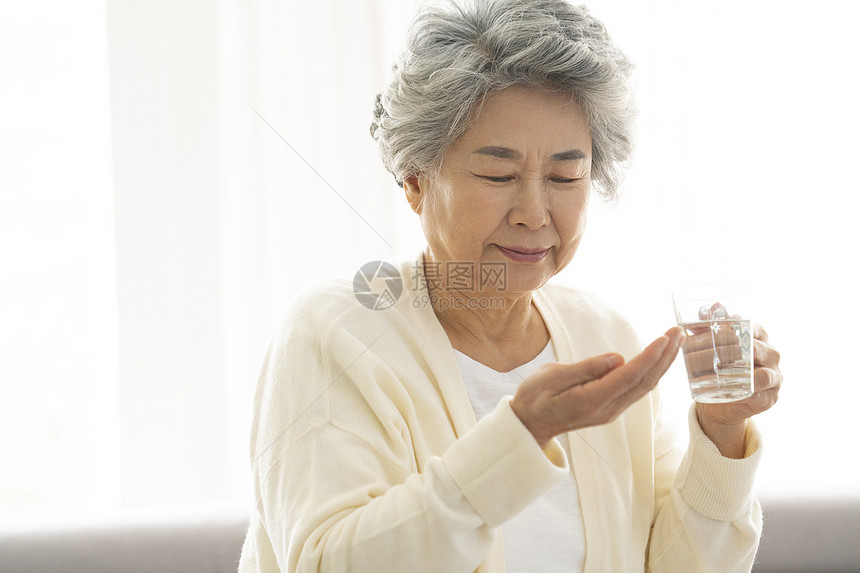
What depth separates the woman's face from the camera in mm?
1148

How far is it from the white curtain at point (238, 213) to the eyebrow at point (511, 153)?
1.75 ft

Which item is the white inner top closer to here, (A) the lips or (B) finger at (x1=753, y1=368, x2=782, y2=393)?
(A) the lips

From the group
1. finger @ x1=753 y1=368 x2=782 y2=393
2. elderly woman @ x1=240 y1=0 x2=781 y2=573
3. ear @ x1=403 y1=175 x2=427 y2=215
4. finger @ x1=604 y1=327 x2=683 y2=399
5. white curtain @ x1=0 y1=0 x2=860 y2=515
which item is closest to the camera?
finger @ x1=604 y1=327 x2=683 y2=399

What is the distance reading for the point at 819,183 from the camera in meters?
2.32

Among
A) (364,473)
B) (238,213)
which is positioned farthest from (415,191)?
(238,213)

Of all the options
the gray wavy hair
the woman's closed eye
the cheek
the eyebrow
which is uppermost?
the gray wavy hair

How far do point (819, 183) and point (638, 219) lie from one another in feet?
1.75

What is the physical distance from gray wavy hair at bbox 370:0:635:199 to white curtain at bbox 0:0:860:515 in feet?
1.43

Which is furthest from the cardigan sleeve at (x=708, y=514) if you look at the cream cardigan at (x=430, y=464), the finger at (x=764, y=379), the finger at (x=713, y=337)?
the finger at (x=713, y=337)

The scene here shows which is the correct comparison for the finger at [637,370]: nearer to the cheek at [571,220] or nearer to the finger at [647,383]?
the finger at [647,383]

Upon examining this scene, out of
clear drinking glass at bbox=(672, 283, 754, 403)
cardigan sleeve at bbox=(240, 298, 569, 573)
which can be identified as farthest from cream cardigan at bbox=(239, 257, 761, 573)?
clear drinking glass at bbox=(672, 283, 754, 403)

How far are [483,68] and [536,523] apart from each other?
674 mm

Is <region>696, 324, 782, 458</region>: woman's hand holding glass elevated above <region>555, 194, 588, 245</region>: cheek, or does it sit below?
below

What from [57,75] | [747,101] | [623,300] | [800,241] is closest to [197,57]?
[57,75]
